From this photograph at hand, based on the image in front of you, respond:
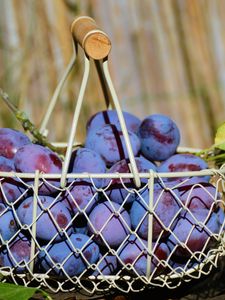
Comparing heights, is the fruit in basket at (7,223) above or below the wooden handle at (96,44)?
below

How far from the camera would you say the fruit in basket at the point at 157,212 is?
1.04 metres

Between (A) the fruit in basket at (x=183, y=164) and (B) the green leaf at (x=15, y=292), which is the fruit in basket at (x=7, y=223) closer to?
(B) the green leaf at (x=15, y=292)

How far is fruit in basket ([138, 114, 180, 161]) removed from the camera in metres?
1.21

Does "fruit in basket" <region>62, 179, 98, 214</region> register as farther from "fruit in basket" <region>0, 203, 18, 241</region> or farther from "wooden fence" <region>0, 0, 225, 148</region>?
"wooden fence" <region>0, 0, 225, 148</region>

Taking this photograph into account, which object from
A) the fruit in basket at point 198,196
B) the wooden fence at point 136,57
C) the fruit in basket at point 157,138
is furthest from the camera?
the wooden fence at point 136,57

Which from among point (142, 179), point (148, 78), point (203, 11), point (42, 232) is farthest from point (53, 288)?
point (203, 11)

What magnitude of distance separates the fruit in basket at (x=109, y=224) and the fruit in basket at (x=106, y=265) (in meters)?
0.02

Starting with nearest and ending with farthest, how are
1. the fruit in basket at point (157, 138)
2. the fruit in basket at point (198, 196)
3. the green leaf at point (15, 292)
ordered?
the green leaf at point (15, 292), the fruit in basket at point (198, 196), the fruit in basket at point (157, 138)

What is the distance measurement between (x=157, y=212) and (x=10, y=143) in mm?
274

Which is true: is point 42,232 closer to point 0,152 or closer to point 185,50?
point 0,152

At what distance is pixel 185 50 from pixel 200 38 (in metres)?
0.09

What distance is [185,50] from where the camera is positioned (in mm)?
2734

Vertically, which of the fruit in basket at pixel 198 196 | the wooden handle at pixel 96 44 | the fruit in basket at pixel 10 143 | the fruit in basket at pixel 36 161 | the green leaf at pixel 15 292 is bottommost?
the green leaf at pixel 15 292

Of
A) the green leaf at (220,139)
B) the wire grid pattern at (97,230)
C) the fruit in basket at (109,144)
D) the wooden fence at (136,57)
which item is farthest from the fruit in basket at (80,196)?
the wooden fence at (136,57)
